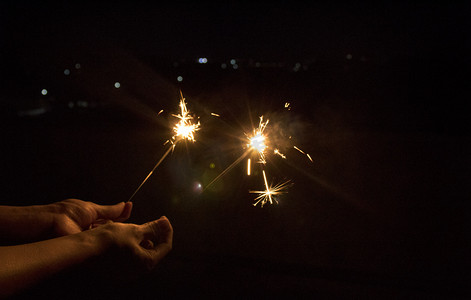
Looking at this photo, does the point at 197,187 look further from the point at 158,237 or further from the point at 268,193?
the point at 158,237

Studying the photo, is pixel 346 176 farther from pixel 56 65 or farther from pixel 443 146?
pixel 56 65

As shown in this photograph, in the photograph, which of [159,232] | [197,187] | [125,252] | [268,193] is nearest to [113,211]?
[159,232]

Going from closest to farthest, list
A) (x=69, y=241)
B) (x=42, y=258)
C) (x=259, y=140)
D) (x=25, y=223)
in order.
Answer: (x=42, y=258), (x=69, y=241), (x=25, y=223), (x=259, y=140)

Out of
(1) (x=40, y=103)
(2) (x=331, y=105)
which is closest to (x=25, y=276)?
(2) (x=331, y=105)

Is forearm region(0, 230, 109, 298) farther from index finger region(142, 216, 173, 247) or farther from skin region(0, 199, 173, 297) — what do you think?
index finger region(142, 216, 173, 247)

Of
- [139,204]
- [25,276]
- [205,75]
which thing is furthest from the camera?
[205,75]

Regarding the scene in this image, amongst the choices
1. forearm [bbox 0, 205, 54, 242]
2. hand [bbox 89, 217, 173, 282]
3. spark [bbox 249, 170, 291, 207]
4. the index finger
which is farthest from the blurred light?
forearm [bbox 0, 205, 54, 242]

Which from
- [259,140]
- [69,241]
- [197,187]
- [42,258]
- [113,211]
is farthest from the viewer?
[197,187]
